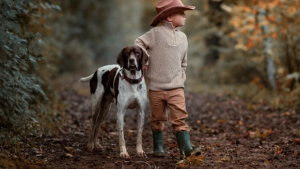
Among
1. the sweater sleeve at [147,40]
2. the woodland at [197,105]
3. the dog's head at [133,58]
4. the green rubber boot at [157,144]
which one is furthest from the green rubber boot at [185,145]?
the sweater sleeve at [147,40]

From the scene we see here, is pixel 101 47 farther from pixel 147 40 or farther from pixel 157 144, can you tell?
pixel 157 144

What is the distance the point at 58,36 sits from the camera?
19625mm

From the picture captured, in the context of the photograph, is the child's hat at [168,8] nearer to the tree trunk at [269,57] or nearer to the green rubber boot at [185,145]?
the green rubber boot at [185,145]

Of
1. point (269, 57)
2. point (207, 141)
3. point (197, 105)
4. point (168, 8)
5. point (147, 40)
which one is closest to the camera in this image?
point (168, 8)

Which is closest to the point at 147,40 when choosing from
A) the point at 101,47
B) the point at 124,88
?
the point at 124,88

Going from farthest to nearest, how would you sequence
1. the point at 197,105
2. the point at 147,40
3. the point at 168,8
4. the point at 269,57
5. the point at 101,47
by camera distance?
the point at 101,47 → the point at 269,57 → the point at 197,105 → the point at 147,40 → the point at 168,8

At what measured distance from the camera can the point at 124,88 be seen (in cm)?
548

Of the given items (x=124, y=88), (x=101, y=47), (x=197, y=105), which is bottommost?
(x=197, y=105)

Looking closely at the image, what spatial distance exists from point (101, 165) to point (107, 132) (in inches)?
113

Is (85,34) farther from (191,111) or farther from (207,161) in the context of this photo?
(207,161)

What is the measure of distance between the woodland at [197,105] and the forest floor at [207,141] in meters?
0.01

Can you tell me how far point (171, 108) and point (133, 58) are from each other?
90 cm

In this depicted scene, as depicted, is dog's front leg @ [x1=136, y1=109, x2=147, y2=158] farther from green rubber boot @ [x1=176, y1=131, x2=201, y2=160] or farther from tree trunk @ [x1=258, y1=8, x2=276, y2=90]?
tree trunk @ [x1=258, y1=8, x2=276, y2=90]

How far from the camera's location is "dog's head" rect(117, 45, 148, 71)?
5250mm
